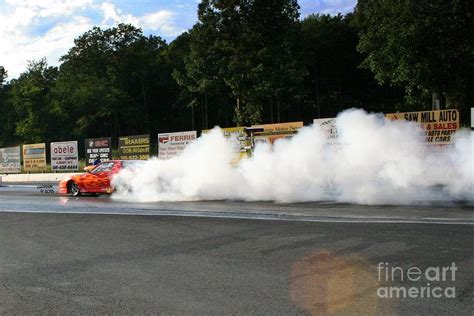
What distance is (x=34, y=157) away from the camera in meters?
31.4

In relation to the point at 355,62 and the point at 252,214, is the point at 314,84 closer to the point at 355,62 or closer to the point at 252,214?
the point at 355,62

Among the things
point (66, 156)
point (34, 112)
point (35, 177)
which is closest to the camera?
point (66, 156)

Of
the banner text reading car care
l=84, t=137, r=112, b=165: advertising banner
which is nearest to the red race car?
the banner text reading car care

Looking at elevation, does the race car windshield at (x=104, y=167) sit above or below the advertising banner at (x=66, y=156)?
below

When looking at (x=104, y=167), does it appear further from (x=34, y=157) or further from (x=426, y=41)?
(x=426, y=41)

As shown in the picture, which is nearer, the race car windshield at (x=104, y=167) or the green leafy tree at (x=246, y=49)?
the race car windshield at (x=104, y=167)

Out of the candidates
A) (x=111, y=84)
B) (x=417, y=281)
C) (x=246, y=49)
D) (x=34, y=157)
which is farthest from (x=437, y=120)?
(x=111, y=84)

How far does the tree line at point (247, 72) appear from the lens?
88.4ft

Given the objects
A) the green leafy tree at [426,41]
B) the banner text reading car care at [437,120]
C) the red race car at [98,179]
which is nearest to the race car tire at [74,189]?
Result: the red race car at [98,179]

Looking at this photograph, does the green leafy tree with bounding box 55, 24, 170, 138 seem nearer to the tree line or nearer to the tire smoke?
the tree line

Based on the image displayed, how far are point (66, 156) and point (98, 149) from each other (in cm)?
271

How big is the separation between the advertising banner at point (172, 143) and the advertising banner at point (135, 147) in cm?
132

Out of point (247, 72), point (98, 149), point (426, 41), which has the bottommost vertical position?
point (98, 149)

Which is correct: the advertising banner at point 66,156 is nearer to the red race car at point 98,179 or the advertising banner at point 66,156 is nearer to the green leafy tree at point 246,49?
the red race car at point 98,179
